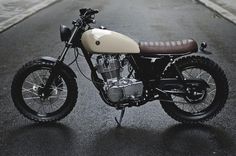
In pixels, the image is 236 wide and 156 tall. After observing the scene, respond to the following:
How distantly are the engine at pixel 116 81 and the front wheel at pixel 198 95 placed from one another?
1.40 feet

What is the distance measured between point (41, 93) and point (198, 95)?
2041mm

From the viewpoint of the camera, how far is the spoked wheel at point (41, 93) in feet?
17.8

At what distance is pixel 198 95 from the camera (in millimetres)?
5445

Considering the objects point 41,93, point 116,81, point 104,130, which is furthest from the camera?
point 41,93

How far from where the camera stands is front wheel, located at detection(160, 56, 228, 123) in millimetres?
5285

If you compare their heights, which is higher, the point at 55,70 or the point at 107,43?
the point at 107,43

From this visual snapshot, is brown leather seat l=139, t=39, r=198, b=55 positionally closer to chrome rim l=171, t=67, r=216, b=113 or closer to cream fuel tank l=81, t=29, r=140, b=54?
cream fuel tank l=81, t=29, r=140, b=54

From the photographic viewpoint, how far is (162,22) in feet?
44.7

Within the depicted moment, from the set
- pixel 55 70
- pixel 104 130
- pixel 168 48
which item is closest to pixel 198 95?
pixel 168 48

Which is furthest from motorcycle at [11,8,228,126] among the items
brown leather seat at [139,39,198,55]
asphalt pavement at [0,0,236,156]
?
asphalt pavement at [0,0,236,156]

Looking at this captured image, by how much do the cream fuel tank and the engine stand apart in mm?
197

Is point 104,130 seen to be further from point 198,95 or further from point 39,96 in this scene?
point 198,95

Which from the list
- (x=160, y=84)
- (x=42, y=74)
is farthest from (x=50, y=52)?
(x=160, y=84)

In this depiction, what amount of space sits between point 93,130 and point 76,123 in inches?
13.0
